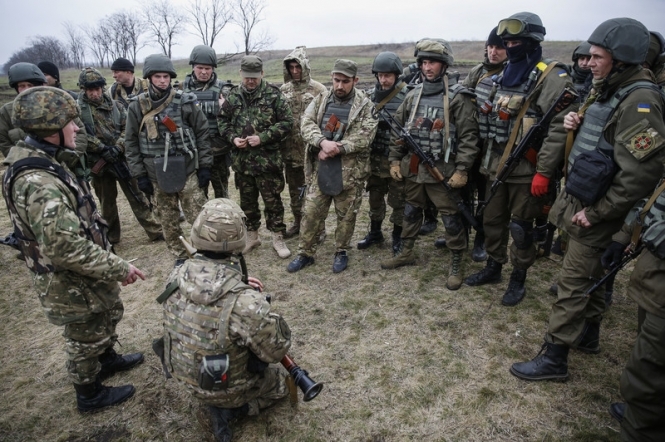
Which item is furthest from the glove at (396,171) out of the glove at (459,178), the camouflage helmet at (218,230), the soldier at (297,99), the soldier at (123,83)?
the soldier at (123,83)

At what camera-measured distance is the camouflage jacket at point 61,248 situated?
2.46 metres

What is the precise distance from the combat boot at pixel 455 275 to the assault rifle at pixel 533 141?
0.90 m

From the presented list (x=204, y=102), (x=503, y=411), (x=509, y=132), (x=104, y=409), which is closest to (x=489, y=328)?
(x=503, y=411)

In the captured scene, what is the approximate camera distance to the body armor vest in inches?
98.3

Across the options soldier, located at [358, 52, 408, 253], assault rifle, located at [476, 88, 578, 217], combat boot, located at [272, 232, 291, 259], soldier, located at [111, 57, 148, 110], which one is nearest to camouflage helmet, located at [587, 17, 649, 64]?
assault rifle, located at [476, 88, 578, 217]

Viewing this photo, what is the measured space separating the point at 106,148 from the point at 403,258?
14.0ft

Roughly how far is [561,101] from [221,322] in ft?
10.8

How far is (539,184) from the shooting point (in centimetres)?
350

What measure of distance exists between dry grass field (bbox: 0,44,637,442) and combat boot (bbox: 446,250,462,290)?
0.09 meters

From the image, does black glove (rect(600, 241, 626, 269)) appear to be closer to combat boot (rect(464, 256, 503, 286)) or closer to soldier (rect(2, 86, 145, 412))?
combat boot (rect(464, 256, 503, 286))

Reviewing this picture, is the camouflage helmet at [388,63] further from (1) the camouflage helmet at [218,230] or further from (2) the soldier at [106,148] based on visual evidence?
(2) the soldier at [106,148]

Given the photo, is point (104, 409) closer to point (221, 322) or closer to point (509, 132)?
point (221, 322)

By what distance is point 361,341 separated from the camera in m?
3.79

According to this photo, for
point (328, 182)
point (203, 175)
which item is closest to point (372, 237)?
point (328, 182)
